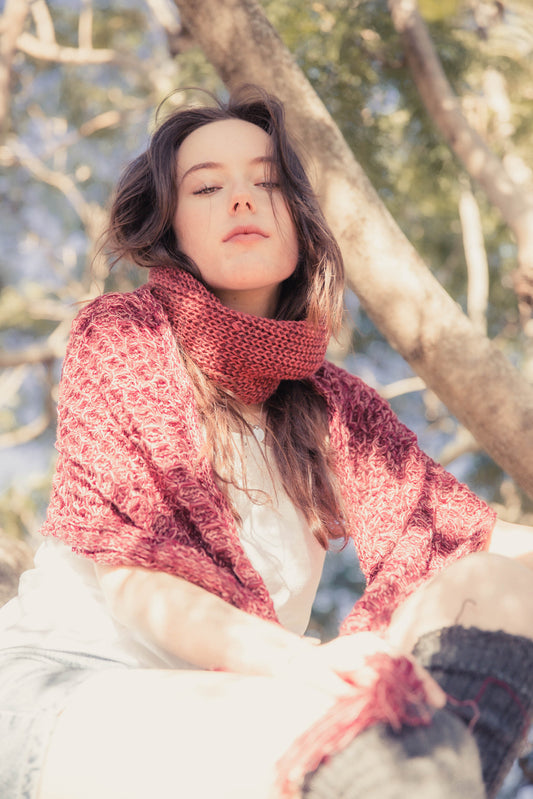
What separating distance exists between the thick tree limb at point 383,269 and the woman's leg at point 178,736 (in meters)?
1.51

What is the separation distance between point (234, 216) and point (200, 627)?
950 millimetres

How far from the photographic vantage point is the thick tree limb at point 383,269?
2.54m

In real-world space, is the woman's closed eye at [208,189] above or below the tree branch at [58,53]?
above

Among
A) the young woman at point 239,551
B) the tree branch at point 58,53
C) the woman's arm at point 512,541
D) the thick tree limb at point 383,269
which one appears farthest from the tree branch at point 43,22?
the woman's arm at point 512,541

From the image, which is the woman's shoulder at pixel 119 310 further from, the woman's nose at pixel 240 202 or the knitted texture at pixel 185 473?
the woman's nose at pixel 240 202

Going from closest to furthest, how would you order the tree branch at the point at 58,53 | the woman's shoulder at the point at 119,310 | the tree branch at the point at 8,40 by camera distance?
the woman's shoulder at the point at 119,310, the tree branch at the point at 8,40, the tree branch at the point at 58,53

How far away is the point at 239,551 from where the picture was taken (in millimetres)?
1567

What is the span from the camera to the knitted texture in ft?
5.04

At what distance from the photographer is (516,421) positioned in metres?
2.52

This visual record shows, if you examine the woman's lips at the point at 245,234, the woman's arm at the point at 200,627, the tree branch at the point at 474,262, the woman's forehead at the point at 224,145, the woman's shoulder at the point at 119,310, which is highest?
the woman's forehead at the point at 224,145

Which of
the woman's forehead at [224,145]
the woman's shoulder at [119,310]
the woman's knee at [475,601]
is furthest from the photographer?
the woman's forehead at [224,145]

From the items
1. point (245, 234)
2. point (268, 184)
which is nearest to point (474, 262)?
point (268, 184)

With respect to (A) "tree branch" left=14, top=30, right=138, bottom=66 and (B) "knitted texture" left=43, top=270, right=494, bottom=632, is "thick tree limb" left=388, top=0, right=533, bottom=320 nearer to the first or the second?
(B) "knitted texture" left=43, top=270, right=494, bottom=632

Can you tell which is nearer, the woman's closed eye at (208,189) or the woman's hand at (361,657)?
the woman's hand at (361,657)
